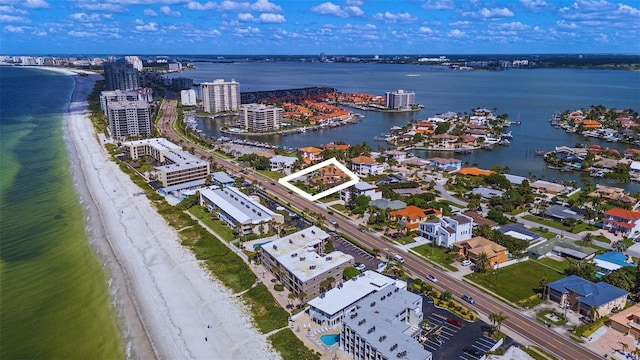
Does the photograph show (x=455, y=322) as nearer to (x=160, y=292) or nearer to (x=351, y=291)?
(x=351, y=291)

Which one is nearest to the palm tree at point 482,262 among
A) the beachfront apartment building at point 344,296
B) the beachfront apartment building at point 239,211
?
the beachfront apartment building at point 344,296

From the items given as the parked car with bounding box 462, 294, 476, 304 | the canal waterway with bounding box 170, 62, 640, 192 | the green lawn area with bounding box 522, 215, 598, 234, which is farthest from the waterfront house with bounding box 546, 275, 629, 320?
the canal waterway with bounding box 170, 62, 640, 192

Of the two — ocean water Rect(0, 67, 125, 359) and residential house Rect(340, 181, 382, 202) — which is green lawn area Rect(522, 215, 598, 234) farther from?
ocean water Rect(0, 67, 125, 359)

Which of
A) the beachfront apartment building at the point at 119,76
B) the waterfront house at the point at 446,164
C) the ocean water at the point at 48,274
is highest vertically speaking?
the beachfront apartment building at the point at 119,76

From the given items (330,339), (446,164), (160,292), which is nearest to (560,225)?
(446,164)

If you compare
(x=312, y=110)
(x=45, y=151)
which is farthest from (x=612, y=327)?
(x=312, y=110)

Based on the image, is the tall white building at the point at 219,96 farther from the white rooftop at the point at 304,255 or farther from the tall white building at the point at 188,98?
the white rooftop at the point at 304,255

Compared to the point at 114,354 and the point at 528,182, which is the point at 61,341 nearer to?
the point at 114,354
